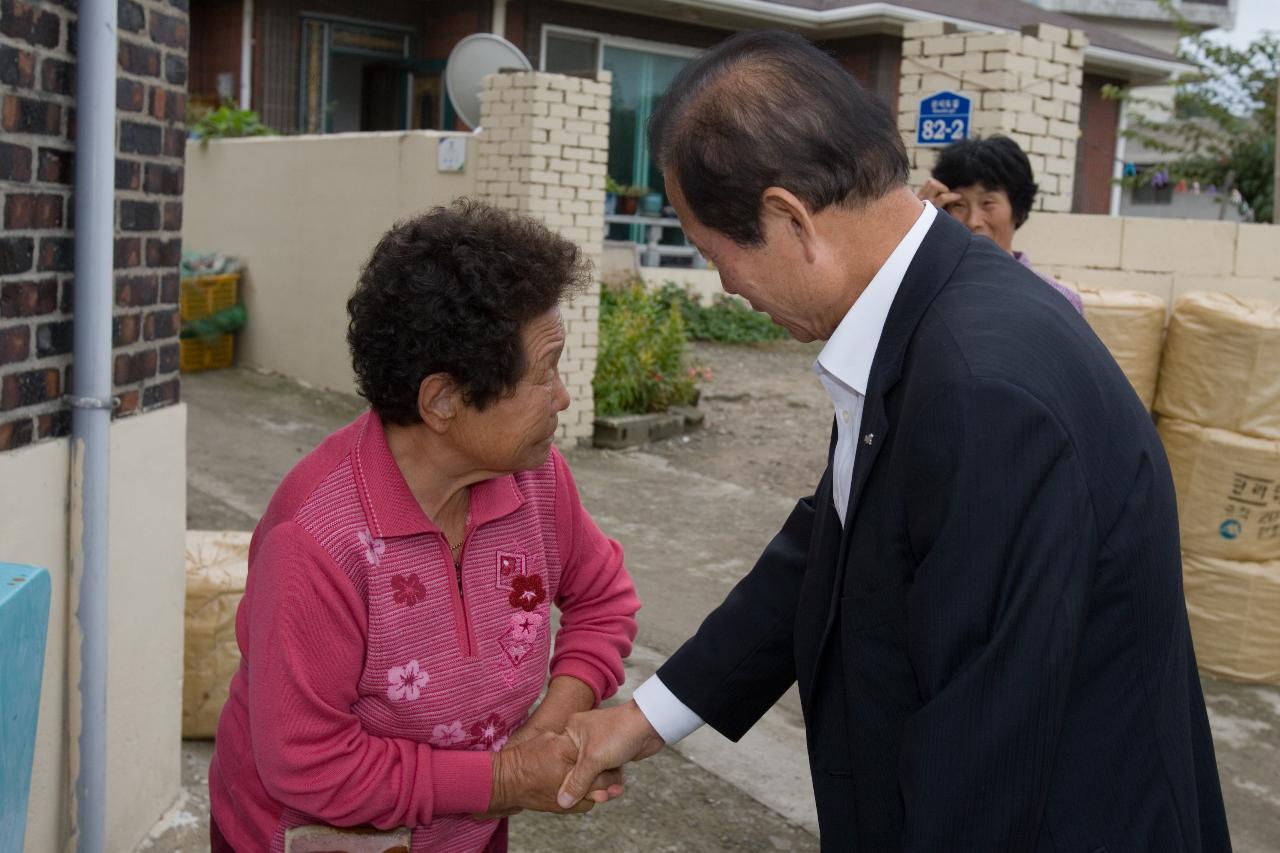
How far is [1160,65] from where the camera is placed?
19.6 m

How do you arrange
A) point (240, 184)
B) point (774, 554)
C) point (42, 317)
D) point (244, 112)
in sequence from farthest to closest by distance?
point (244, 112), point (240, 184), point (42, 317), point (774, 554)

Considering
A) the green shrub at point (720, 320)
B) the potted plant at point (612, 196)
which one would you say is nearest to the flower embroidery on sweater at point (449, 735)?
the green shrub at point (720, 320)

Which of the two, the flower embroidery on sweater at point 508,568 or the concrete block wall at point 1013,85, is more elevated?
the concrete block wall at point 1013,85

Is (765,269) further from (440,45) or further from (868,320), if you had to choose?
(440,45)

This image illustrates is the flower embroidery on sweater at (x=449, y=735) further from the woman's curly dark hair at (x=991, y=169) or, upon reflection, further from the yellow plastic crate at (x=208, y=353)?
the yellow plastic crate at (x=208, y=353)

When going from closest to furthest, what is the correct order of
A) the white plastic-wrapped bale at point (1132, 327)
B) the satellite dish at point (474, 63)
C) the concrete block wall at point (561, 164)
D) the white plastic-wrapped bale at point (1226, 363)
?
the white plastic-wrapped bale at point (1226, 363)
the white plastic-wrapped bale at point (1132, 327)
the concrete block wall at point (561, 164)
the satellite dish at point (474, 63)

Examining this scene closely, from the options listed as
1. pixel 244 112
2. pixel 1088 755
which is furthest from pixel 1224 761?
pixel 244 112

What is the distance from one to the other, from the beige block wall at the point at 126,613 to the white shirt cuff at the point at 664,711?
4.51 feet

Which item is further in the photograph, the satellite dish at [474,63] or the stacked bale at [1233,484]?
the satellite dish at [474,63]

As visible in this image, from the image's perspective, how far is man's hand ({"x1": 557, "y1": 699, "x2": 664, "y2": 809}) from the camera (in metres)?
2.32

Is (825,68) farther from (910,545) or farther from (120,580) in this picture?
(120,580)

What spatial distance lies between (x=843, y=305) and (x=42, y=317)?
6.13 feet

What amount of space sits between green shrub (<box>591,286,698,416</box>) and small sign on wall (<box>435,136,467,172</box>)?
5.61ft

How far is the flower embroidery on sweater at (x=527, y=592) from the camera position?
224cm
